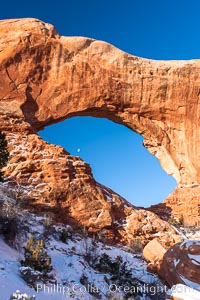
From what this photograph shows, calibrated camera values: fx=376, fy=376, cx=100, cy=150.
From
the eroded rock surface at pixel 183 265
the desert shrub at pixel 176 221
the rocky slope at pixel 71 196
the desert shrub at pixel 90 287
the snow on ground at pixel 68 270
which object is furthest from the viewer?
the desert shrub at pixel 176 221

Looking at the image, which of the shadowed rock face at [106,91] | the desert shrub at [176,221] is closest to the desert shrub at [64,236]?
the shadowed rock face at [106,91]

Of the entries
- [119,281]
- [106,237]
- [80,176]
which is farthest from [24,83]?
[119,281]

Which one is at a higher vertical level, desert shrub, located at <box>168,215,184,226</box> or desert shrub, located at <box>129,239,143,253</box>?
desert shrub, located at <box>168,215,184,226</box>

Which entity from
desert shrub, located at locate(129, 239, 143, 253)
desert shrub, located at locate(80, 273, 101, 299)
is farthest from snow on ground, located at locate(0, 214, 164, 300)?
desert shrub, located at locate(129, 239, 143, 253)

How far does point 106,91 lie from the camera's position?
22.3 metres

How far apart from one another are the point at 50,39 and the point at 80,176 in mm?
9004

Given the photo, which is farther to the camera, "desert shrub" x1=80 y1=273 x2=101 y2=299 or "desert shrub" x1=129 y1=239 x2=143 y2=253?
"desert shrub" x1=129 y1=239 x2=143 y2=253

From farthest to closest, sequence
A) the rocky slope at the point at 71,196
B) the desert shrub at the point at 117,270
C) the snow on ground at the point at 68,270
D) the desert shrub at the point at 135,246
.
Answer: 1. the rocky slope at the point at 71,196
2. the desert shrub at the point at 135,246
3. the desert shrub at the point at 117,270
4. the snow on ground at the point at 68,270

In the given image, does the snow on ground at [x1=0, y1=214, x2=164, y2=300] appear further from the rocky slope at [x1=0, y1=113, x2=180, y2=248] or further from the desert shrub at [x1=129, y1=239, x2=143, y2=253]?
the rocky slope at [x1=0, y1=113, x2=180, y2=248]

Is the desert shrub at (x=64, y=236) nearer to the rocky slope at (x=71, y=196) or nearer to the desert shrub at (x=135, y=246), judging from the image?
the rocky slope at (x=71, y=196)

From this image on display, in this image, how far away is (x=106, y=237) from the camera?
15.0m

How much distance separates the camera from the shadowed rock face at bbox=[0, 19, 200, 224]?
20.3 meters

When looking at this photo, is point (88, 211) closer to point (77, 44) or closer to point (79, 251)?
point (79, 251)

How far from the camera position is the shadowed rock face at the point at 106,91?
20.3 metres
